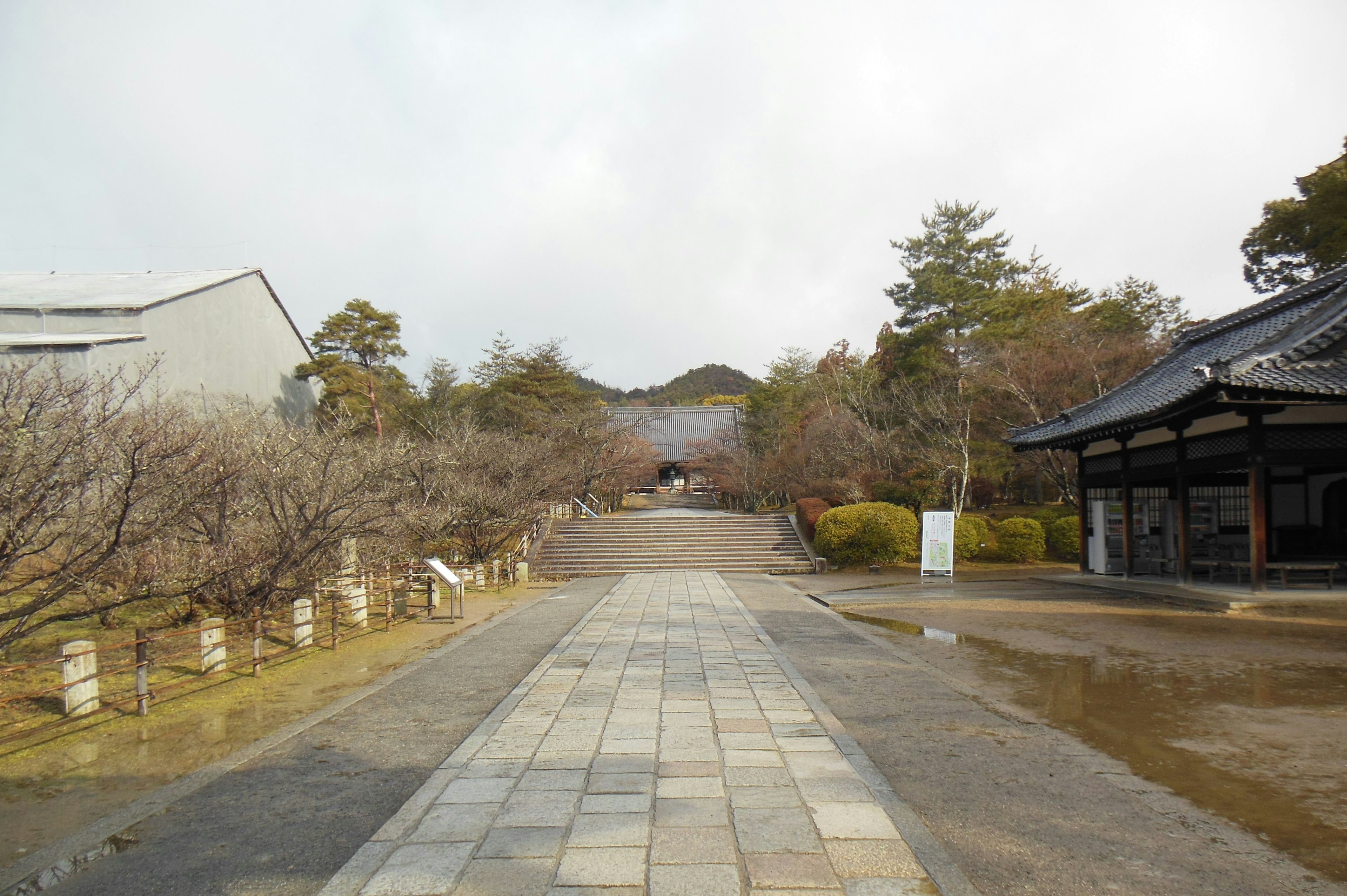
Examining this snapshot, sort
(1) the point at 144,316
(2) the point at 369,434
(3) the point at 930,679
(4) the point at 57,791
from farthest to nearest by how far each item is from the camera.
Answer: (2) the point at 369,434 < (1) the point at 144,316 < (3) the point at 930,679 < (4) the point at 57,791

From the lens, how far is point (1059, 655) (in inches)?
296

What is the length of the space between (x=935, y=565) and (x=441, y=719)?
480 inches

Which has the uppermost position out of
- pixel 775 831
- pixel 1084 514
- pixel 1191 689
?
pixel 1084 514

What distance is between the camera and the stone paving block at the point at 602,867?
2.83 metres

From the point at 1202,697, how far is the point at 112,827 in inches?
294

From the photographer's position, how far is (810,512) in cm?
2003

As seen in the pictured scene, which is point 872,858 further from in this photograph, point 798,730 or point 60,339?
point 60,339

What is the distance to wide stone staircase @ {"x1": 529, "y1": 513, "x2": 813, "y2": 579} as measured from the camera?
733 inches

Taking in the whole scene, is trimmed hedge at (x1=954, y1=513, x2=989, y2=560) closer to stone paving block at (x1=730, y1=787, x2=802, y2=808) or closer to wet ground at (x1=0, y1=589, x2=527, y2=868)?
wet ground at (x1=0, y1=589, x2=527, y2=868)

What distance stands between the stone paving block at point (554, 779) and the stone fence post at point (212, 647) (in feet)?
14.3

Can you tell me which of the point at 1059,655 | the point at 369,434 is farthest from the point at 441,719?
the point at 369,434

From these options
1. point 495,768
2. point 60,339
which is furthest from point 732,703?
point 60,339

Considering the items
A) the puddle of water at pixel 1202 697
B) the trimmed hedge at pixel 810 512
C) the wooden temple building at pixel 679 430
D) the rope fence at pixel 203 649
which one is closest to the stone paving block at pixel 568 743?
the rope fence at pixel 203 649

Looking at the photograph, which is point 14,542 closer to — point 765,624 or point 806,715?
point 806,715
